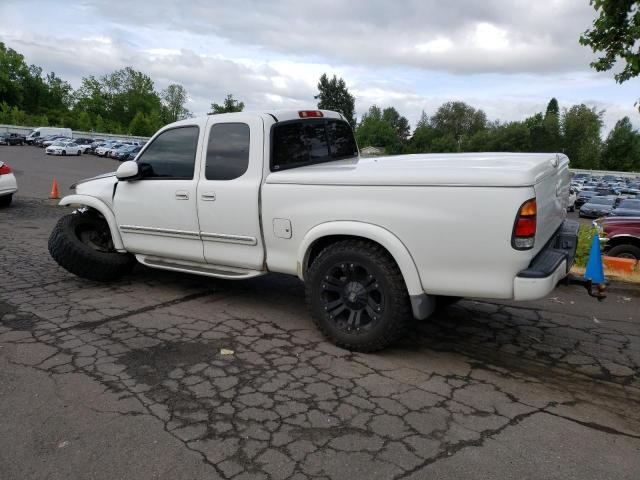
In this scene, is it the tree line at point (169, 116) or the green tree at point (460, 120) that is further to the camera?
the green tree at point (460, 120)

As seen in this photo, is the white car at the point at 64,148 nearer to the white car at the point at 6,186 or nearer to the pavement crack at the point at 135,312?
the white car at the point at 6,186

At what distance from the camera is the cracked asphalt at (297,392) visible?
2756mm

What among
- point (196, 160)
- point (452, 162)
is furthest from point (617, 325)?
point (196, 160)

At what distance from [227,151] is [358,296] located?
183 centimetres

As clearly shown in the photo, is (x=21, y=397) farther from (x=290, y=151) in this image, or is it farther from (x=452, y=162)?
(x=452, y=162)

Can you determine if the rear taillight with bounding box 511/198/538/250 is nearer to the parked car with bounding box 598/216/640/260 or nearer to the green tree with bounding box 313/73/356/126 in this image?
the parked car with bounding box 598/216/640/260

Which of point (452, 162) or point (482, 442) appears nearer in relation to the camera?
point (482, 442)

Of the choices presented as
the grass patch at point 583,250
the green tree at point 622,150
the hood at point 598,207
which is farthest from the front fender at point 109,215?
the green tree at point 622,150

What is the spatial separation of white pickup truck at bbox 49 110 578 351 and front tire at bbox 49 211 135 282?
2cm

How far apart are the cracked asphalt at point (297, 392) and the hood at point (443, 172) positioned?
53.2 inches

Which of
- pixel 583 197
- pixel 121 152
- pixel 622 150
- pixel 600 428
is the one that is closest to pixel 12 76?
pixel 121 152

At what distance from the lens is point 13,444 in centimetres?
287

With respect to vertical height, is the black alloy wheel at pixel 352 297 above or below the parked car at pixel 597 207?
above

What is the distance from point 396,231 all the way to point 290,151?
1521 millimetres
